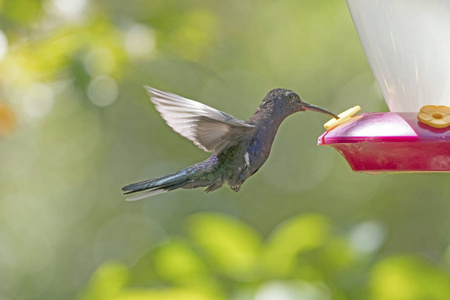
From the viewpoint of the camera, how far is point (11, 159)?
24.7 ft

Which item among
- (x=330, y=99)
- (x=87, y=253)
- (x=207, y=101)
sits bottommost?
(x=87, y=253)

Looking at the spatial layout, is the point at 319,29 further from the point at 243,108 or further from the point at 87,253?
the point at 87,253

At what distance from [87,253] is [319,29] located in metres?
3.65

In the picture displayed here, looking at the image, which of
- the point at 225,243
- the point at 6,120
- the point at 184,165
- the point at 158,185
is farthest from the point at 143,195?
the point at 184,165

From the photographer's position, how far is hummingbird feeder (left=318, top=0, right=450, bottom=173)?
1.61 metres

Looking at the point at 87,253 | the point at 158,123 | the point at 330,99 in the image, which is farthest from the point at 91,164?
the point at 330,99

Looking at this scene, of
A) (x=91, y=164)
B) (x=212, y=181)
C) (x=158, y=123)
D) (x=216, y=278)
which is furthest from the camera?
(x=91, y=164)

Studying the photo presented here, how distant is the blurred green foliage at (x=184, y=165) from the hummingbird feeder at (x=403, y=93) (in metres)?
0.50

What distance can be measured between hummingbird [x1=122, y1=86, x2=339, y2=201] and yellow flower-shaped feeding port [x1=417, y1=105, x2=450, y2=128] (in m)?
0.28

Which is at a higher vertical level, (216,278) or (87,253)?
(216,278)

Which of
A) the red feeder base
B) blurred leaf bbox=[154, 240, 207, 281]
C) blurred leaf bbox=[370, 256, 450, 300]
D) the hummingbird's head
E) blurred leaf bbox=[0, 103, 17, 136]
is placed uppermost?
blurred leaf bbox=[0, 103, 17, 136]

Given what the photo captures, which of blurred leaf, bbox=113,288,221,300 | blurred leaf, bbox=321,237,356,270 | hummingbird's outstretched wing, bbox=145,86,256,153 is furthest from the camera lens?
blurred leaf, bbox=321,237,356,270

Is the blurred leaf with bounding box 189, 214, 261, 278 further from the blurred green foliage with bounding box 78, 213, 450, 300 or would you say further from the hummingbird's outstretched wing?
the hummingbird's outstretched wing

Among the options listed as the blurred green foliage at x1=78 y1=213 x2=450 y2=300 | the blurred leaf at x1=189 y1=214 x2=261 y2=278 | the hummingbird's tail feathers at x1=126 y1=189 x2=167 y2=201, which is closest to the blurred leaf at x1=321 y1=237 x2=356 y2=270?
the blurred green foliage at x1=78 y1=213 x2=450 y2=300
